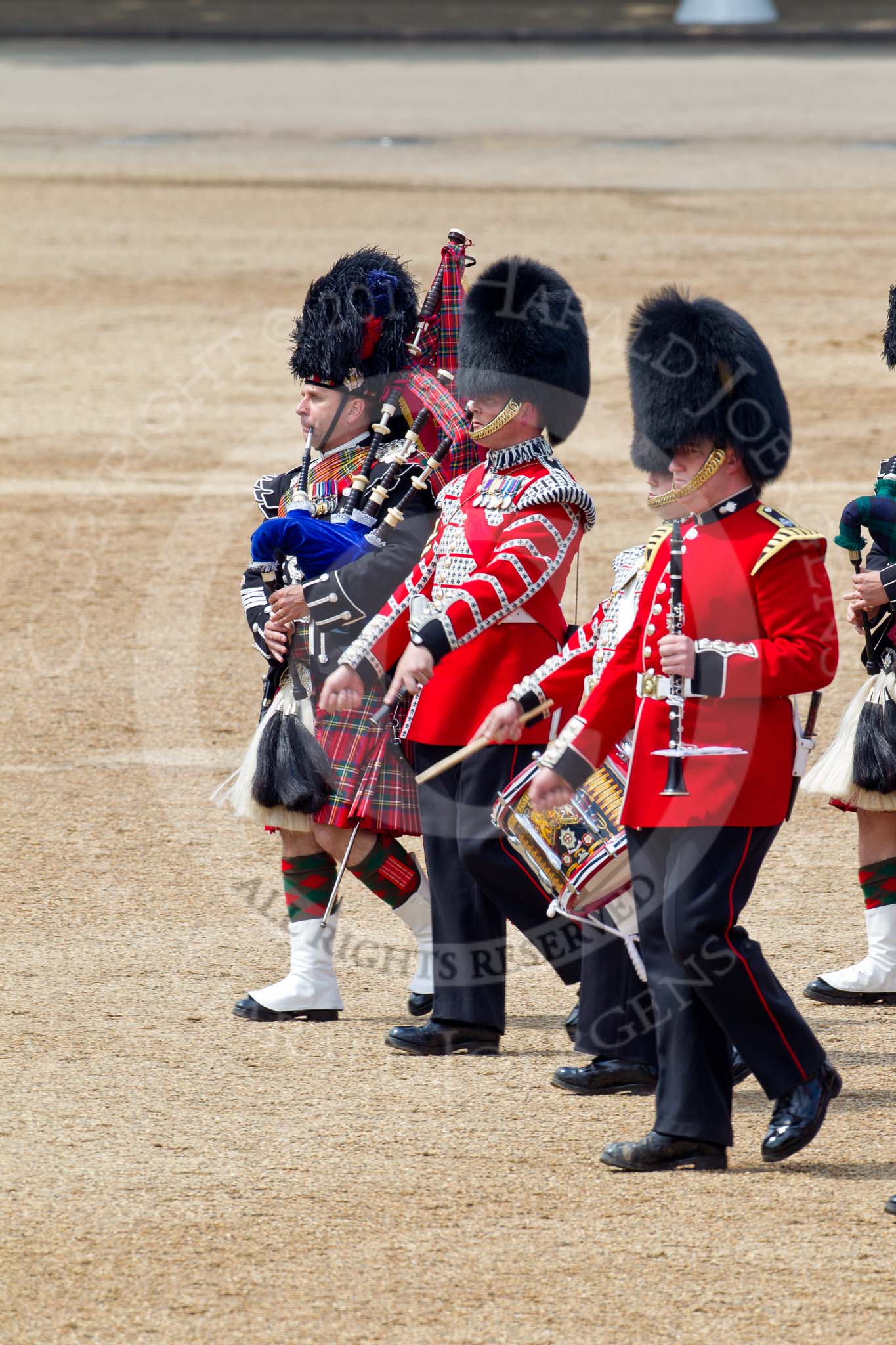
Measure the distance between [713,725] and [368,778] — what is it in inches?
41.0

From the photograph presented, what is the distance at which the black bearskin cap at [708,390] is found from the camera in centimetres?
357

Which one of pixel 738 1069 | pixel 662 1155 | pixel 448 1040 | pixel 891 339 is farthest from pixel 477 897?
pixel 891 339

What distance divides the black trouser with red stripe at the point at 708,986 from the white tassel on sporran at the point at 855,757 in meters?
1.05

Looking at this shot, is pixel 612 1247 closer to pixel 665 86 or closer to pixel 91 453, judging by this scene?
pixel 91 453

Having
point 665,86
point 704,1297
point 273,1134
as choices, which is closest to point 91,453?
point 273,1134

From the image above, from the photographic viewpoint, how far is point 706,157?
1916 cm

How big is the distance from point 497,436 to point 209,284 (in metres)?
10.3

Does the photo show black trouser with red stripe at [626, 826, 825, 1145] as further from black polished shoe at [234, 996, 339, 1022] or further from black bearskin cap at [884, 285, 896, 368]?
black bearskin cap at [884, 285, 896, 368]

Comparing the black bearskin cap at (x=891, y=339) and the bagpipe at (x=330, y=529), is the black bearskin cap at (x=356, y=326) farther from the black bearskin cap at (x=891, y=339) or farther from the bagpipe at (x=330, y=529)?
the black bearskin cap at (x=891, y=339)

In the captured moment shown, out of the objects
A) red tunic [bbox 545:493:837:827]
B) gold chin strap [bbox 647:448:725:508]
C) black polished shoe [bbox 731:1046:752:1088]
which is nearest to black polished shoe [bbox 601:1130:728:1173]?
black polished shoe [bbox 731:1046:752:1088]

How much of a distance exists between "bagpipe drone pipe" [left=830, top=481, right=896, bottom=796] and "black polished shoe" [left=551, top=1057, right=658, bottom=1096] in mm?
940

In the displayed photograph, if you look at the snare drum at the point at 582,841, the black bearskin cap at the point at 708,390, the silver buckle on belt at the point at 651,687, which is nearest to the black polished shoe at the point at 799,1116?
the snare drum at the point at 582,841

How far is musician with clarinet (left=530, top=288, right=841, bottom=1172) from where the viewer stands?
3.48 metres

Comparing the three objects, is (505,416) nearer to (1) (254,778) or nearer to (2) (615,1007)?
(1) (254,778)
